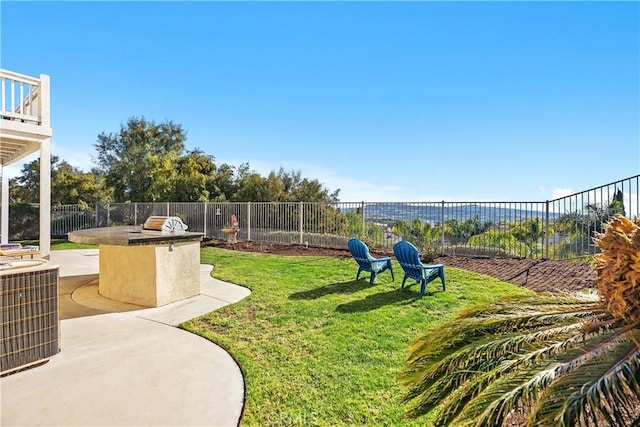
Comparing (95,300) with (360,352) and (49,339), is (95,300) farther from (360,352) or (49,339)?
(360,352)

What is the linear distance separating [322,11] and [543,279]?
8977 mm

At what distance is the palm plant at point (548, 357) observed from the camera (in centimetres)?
116

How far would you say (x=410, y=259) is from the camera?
6742 millimetres

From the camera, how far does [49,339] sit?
3846mm

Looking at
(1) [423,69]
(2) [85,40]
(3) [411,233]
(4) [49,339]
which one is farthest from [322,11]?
(4) [49,339]

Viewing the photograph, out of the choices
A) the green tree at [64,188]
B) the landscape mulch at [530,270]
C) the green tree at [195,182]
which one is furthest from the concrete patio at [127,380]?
the green tree at [64,188]

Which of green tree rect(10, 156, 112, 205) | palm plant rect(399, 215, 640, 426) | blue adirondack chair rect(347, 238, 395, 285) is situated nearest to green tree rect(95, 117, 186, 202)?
green tree rect(10, 156, 112, 205)

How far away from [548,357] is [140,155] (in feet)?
107

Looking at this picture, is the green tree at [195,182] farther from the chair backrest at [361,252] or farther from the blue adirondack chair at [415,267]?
the blue adirondack chair at [415,267]

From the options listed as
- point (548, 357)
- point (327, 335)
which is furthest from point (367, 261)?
point (548, 357)

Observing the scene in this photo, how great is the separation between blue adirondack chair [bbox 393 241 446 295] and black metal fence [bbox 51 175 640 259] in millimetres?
3631

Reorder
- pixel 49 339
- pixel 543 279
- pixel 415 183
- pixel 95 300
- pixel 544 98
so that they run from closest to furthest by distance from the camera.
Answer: pixel 49 339
pixel 95 300
pixel 543 279
pixel 544 98
pixel 415 183

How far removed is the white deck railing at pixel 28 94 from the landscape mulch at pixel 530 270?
8321mm

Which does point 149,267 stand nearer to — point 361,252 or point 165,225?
point 165,225
